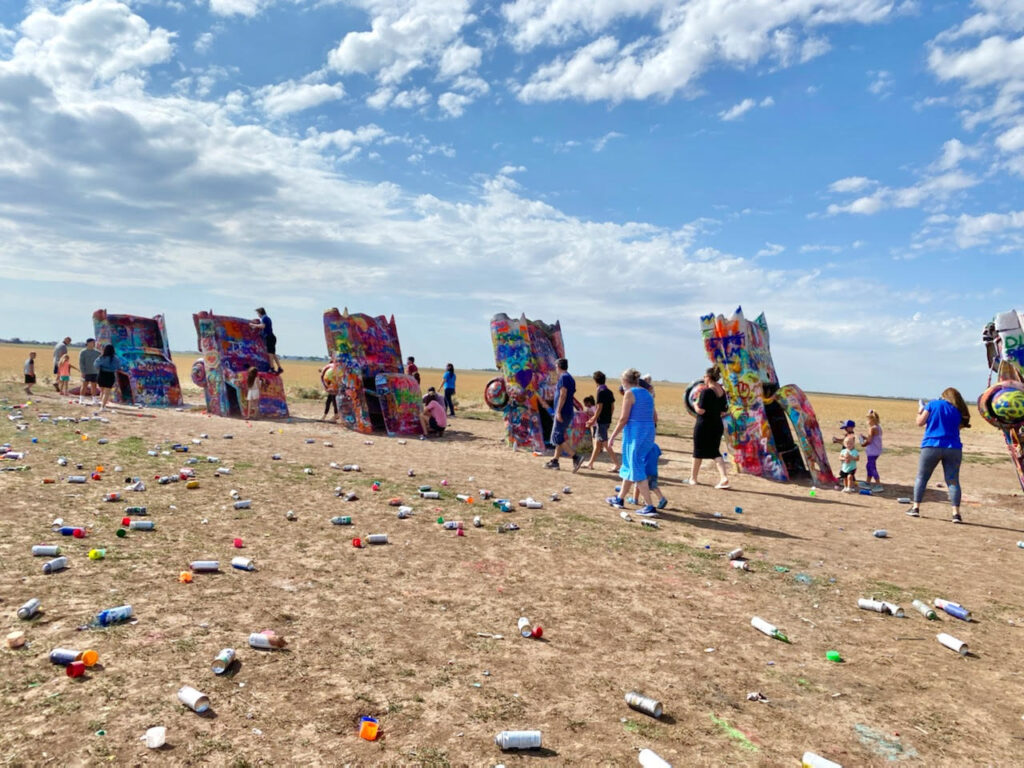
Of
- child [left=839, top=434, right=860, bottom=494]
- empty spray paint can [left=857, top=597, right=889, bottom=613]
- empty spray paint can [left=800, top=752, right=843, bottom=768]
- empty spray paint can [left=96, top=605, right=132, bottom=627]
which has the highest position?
child [left=839, top=434, right=860, bottom=494]

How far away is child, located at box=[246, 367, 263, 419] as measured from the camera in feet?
66.7

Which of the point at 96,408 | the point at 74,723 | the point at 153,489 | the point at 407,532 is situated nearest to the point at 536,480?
the point at 407,532

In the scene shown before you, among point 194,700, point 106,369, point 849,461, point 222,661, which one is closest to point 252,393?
point 106,369

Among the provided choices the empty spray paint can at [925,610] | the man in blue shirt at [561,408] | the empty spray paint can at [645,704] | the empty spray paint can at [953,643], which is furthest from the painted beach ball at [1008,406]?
the empty spray paint can at [645,704]

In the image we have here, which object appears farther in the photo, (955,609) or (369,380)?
(369,380)

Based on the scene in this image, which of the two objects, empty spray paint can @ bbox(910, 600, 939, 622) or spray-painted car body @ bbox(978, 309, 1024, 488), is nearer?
empty spray paint can @ bbox(910, 600, 939, 622)

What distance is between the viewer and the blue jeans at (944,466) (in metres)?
10.2

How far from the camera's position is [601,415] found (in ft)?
45.1

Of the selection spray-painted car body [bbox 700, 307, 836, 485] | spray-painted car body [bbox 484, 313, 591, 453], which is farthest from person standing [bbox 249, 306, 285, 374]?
spray-painted car body [bbox 700, 307, 836, 485]

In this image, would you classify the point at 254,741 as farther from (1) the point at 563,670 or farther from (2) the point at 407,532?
(2) the point at 407,532

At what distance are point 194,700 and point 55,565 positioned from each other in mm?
2808

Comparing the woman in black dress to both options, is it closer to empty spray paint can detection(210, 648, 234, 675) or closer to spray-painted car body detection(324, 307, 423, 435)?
empty spray paint can detection(210, 648, 234, 675)

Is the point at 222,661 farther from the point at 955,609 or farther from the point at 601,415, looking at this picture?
the point at 601,415

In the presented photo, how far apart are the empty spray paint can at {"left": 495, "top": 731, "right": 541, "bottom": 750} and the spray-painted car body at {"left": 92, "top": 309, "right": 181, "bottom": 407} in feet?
76.1
